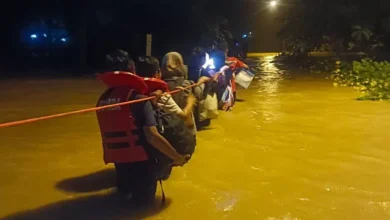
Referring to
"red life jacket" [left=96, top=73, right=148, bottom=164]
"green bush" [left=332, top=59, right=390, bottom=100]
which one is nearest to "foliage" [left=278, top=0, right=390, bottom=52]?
"green bush" [left=332, top=59, right=390, bottom=100]

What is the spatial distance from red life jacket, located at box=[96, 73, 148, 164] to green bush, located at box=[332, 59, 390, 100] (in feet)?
30.0

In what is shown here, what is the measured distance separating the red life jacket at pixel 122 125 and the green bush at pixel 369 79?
9.15 m

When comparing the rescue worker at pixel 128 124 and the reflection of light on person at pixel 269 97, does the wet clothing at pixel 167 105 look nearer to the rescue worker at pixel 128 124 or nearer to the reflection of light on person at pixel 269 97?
the rescue worker at pixel 128 124

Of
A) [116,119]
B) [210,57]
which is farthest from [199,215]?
[210,57]

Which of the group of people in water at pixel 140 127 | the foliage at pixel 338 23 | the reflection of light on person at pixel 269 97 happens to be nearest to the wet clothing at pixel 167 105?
the group of people in water at pixel 140 127

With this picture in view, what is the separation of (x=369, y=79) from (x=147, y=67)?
11727mm

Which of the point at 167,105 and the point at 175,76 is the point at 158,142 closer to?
the point at 167,105

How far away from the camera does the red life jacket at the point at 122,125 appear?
487 centimetres

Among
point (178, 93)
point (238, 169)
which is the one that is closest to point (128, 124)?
point (178, 93)

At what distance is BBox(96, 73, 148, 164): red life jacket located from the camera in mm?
4871

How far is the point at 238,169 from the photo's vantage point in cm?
683

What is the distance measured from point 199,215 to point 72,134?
4.14m

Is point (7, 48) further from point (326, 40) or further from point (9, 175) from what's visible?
point (9, 175)

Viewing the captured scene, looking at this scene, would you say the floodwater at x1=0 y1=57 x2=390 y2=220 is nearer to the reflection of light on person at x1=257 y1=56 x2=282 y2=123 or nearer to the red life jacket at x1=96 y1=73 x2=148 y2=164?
the reflection of light on person at x1=257 y1=56 x2=282 y2=123
